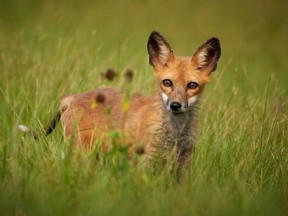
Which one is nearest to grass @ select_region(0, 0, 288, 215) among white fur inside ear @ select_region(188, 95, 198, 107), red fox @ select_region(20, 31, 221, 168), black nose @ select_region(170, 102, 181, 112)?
red fox @ select_region(20, 31, 221, 168)

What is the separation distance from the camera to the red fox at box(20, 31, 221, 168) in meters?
6.79

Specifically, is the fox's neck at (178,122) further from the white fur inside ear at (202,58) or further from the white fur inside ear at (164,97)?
the white fur inside ear at (202,58)

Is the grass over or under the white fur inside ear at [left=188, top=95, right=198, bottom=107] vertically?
under

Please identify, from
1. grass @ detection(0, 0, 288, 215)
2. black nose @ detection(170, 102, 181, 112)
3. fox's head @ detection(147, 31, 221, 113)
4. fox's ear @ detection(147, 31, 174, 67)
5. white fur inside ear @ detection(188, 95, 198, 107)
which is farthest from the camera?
fox's ear @ detection(147, 31, 174, 67)

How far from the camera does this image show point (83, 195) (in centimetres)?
534

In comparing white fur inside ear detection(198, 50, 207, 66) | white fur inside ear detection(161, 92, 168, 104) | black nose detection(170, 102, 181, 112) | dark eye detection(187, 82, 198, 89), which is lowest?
black nose detection(170, 102, 181, 112)

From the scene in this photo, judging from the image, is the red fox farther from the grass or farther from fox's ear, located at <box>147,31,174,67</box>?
the grass

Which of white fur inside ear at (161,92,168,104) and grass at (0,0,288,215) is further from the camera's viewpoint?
white fur inside ear at (161,92,168,104)

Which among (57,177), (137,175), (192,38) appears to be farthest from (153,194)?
(192,38)

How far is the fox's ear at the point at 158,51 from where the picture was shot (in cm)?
722

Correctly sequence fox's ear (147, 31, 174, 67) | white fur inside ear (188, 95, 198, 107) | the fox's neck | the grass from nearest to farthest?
the grass < white fur inside ear (188, 95, 198, 107) < the fox's neck < fox's ear (147, 31, 174, 67)

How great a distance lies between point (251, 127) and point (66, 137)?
2.38m

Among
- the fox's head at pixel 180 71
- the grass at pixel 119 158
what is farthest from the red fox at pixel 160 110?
the grass at pixel 119 158

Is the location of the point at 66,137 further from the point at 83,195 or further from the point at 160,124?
the point at 83,195
